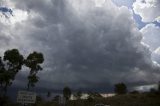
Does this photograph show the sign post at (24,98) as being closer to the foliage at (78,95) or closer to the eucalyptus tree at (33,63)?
the eucalyptus tree at (33,63)

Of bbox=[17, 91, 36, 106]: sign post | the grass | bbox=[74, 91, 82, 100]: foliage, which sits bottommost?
bbox=[17, 91, 36, 106]: sign post

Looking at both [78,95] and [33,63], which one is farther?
[78,95]

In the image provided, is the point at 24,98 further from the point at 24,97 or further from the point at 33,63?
the point at 33,63

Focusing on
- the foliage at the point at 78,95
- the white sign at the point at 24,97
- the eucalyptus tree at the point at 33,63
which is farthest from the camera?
the foliage at the point at 78,95

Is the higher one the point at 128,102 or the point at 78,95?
the point at 78,95

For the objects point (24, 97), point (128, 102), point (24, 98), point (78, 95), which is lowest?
point (24, 98)

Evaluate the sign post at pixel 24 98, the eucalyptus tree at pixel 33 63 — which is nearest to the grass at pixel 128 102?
the eucalyptus tree at pixel 33 63

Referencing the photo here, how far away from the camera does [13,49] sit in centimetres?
6700

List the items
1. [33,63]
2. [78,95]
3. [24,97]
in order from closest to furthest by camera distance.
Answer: [24,97] < [33,63] < [78,95]

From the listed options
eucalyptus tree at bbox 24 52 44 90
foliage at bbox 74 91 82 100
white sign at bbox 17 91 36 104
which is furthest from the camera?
foliage at bbox 74 91 82 100

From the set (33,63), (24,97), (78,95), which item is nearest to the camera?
(24,97)

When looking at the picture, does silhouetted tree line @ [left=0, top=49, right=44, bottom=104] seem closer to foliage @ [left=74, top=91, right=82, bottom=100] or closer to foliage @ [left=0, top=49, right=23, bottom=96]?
foliage @ [left=0, top=49, right=23, bottom=96]

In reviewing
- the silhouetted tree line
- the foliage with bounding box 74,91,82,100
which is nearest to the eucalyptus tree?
the silhouetted tree line

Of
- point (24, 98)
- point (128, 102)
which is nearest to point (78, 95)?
point (128, 102)
